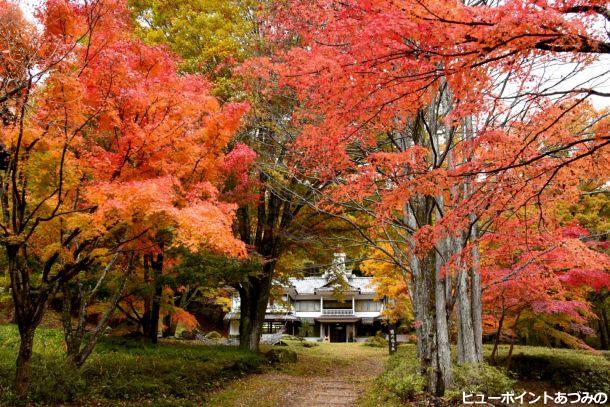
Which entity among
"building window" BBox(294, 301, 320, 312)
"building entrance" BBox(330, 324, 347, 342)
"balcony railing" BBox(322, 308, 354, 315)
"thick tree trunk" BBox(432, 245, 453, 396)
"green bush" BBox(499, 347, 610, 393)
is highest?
"thick tree trunk" BBox(432, 245, 453, 396)

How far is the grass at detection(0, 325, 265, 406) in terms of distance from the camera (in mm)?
7742

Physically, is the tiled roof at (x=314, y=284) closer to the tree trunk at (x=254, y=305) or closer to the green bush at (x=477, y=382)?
the tree trunk at (x=254, y=305)

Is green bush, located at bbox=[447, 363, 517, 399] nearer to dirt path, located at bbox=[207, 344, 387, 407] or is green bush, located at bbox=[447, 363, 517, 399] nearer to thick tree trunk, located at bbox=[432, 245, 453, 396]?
thick tree trunk, located at bbox=[432, 245, 453, 396]

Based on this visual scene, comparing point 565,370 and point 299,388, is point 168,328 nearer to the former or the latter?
point 299,388

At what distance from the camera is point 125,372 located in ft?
32.4

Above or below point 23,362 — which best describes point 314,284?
above

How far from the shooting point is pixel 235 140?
13508mm

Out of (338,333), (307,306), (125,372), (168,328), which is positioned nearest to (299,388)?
(125,372)

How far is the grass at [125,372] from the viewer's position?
25.4ft

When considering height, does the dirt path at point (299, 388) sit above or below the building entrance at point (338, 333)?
above

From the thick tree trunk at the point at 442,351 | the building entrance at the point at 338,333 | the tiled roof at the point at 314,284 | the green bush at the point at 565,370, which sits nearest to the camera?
the thick tree trunk at the point at 442,351

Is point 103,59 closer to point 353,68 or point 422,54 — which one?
point 353,68

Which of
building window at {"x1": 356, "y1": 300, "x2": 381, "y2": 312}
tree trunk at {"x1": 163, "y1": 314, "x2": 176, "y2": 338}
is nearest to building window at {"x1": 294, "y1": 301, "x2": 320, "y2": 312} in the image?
building window at {"x1": 356, "y1": 300, "x2": 381, "y2": 312}

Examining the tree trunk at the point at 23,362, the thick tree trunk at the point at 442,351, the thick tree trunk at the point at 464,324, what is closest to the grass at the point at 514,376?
the thick tree trunk at the point at 442,351
